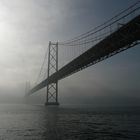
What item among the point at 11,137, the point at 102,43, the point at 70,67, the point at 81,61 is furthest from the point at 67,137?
the point at 70,67

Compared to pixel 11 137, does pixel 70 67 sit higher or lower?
higher

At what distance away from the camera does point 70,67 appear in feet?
181

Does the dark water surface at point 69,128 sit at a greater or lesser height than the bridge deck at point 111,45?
lesser

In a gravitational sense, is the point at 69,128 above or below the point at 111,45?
below

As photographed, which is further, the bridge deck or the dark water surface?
the bridge deck

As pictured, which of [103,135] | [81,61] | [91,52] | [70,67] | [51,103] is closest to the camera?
[103,135]

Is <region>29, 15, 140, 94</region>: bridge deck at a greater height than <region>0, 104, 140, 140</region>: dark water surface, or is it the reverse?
<region>29, 15, 140, 94</region>: bridge deck

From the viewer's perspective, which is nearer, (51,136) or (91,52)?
(51,136)

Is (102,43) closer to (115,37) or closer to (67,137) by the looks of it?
(115,37)

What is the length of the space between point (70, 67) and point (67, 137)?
117 feet

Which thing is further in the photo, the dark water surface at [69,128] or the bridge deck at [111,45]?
the bridge deck at [111,45]

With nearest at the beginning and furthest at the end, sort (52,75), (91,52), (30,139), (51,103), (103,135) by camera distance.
A: (30,139) < (103,135) < (91,52) < (52,75) < (51,103)

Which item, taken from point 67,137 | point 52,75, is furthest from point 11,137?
point 52,75

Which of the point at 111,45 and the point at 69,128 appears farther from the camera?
the point at 111,45
